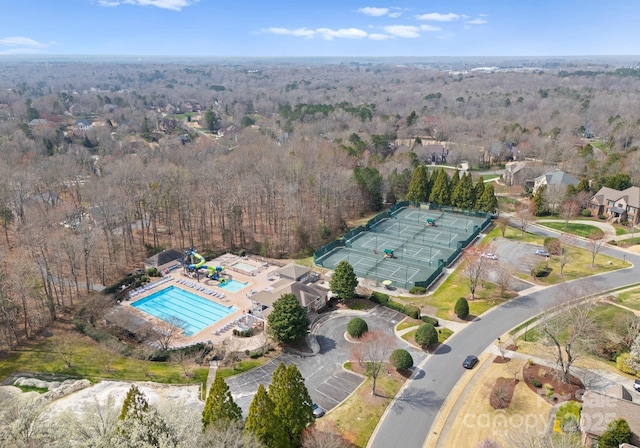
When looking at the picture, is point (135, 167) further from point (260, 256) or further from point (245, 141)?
→ point (245, 141)

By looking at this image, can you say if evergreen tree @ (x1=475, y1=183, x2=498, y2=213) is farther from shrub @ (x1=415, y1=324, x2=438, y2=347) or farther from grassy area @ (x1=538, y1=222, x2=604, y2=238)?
shrub @ (x1=415, y1=324, x2=438, y2=347)

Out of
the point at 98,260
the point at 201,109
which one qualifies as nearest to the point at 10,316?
the point at 98,260

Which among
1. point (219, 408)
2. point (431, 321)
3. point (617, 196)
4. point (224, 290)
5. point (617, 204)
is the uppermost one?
point (617, 196)

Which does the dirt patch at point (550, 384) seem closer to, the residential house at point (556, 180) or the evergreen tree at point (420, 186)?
the evergreen tree at point (420, 186)

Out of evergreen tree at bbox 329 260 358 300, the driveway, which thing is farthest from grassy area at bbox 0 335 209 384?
evergreen tree at bbox 329 260 358 300

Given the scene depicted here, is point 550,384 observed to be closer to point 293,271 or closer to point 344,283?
point 344,283

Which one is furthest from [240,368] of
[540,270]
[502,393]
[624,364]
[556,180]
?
[556,180]

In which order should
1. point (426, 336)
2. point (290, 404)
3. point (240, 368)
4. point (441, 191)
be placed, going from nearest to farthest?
point (290, 404)
point (240, 368)
point (426, 336)
point (441, 191)
